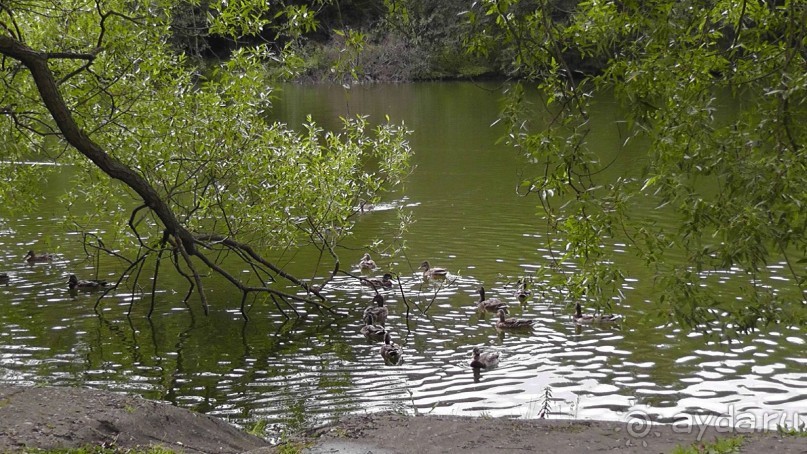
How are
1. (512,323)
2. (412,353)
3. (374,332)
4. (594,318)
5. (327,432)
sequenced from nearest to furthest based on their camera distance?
(327,432)
(412,353)
(374,332)
(512,323)
(594,318)

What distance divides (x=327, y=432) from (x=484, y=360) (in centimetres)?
503

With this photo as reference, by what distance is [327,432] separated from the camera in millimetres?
9180

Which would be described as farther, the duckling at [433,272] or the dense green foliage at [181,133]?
the duckling at [433,272]

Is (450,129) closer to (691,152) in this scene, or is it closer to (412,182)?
(412,182)

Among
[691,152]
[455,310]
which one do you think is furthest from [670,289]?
[455,310]

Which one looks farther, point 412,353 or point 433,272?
point 433,272

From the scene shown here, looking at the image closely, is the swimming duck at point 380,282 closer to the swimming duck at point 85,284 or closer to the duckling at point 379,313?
the duckling at point 379,313

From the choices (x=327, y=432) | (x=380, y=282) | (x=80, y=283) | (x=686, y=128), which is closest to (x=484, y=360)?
(x=380, y=282)

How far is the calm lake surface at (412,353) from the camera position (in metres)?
12.3

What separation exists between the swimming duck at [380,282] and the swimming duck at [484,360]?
416 cm

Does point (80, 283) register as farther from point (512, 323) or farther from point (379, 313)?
point (512, 323)

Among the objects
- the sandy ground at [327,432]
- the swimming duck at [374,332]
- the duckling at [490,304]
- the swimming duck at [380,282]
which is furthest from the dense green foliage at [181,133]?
the sandy ground at [327,432]

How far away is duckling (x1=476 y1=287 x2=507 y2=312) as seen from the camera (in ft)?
54.2

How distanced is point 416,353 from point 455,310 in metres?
2.63
